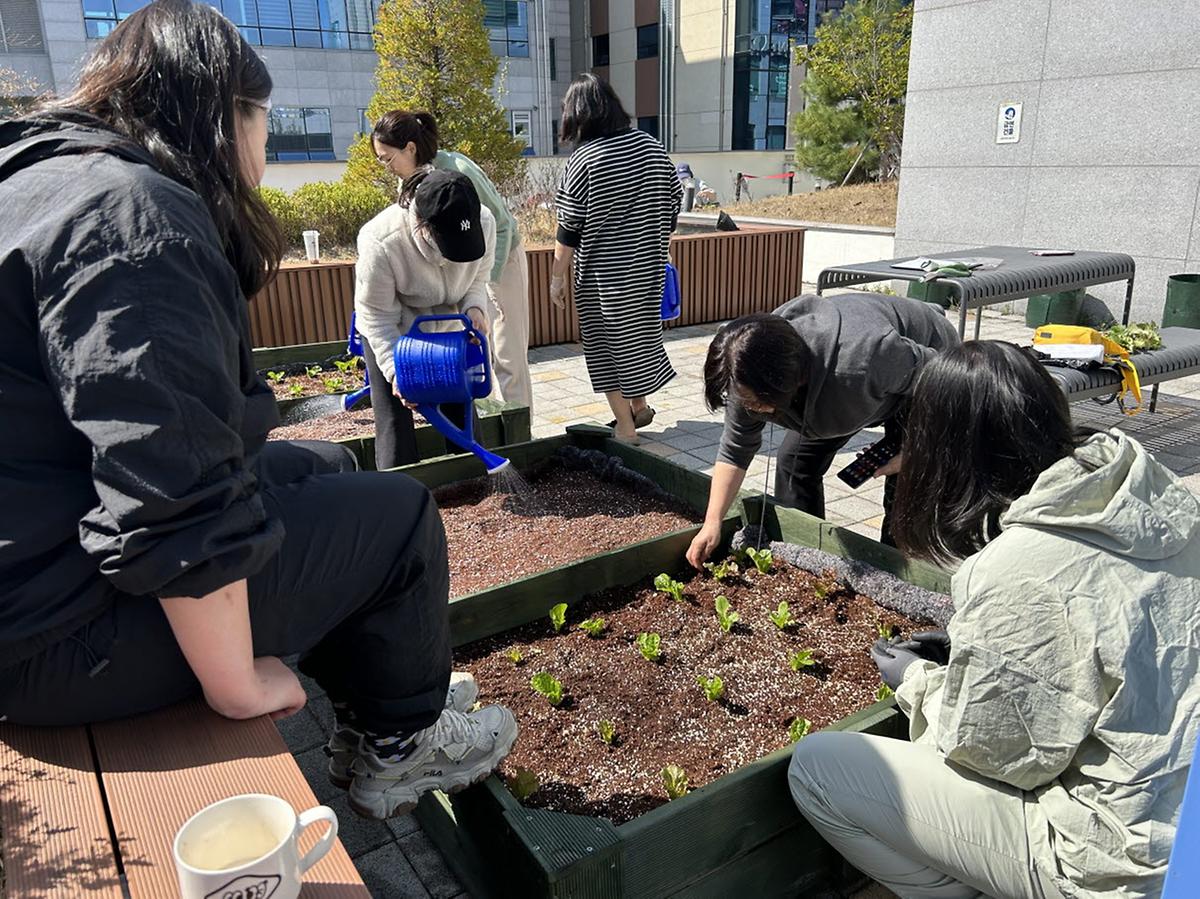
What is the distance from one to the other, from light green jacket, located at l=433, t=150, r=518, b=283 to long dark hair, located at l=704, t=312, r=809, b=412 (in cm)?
210

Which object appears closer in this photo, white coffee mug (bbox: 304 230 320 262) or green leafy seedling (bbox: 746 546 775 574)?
green leafy seedling (bbox: 746 546 775 574)

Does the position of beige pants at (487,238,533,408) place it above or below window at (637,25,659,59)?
below

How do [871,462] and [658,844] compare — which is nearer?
[658,844]

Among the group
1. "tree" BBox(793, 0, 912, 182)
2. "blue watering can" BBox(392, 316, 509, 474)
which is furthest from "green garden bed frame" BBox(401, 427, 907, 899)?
"tree" BBox(793, 0, 912, 182)

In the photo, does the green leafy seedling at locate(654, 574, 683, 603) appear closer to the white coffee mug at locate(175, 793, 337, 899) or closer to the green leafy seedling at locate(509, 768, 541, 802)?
the green leafy seedling at locate(509, 768, 541, 802)

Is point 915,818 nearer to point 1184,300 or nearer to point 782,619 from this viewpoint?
point 782,619

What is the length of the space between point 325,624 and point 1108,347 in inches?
176

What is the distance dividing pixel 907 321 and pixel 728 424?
0.72 meters

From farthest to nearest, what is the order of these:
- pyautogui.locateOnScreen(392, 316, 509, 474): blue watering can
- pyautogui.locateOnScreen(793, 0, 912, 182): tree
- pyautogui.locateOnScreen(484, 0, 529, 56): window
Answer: pyautogui.locateOnScreen(484, 0, 529, 56): window
pyautogui.locateOnScreen(793, 0, 912, 182): tree
pyautogui.locateOnScreen(392, 316, 509, 474): blue watering can

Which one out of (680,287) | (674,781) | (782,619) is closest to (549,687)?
(674,781)

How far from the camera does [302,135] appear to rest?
25078mm

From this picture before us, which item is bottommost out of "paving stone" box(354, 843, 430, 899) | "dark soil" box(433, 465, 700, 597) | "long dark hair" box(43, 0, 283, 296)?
"paving stone" box(354, 843, 430, 899)

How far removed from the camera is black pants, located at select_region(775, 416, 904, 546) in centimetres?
335

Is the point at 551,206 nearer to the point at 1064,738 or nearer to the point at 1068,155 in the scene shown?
the point at 1068,155
